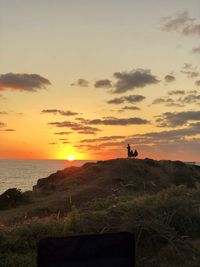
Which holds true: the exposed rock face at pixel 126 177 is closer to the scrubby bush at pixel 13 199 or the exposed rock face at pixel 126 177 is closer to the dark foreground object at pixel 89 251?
the scrubby bush at pixel 13 199

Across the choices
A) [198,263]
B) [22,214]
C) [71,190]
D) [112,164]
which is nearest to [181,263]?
[198,263]

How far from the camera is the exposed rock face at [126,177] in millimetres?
24266

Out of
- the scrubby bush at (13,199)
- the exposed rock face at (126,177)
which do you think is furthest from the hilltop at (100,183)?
the scrubby bush at (13,199)

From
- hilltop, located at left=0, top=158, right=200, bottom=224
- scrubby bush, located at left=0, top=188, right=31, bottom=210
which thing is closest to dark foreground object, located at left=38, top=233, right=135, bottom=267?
hilltop, located at left=0, top=158, right=200, bottom=224

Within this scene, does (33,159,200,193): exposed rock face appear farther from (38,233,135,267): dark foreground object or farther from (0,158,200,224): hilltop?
(38,233,135,267): dark foreground object

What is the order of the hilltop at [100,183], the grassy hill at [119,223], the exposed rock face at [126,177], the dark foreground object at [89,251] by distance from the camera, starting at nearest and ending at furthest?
the dark foreground object at [89,251] → the grassy hill at [119,223] → the hilltop at [100,183] → the exposed rock face at [126,177]

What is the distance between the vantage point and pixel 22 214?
1798 cm

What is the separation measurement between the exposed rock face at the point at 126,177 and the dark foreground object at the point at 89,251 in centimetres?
1765

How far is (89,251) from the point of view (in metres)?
4.31

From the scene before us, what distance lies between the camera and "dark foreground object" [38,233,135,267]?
410 centimetres

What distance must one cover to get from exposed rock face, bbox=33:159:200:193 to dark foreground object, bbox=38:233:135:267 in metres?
17.6

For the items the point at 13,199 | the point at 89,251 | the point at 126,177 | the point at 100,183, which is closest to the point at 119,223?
the point at 89,251

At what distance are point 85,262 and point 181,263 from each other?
291 inches

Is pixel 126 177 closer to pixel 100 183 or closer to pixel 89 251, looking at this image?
pixel 100 183
